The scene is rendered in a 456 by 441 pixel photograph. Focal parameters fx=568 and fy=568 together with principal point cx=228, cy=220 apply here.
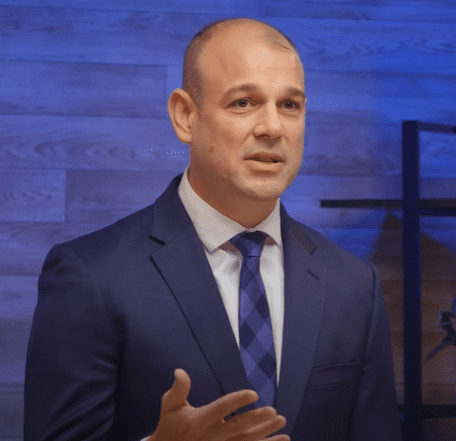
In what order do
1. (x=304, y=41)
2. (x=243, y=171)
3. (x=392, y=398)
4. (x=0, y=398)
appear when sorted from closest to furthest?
(x=243, y=171)
(x=392, y=398)
(x=0, y=398)
(x=304, y=41)

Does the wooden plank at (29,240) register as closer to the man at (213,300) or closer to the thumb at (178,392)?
the man at (213,300)

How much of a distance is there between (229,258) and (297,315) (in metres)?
0.15

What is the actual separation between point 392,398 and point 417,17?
1423 mm

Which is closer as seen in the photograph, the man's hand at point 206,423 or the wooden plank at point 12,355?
the man's hand at point 206,423

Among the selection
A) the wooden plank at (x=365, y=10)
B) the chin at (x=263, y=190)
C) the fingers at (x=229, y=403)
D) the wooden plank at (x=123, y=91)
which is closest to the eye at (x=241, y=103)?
the chin at (x=263, y=190)

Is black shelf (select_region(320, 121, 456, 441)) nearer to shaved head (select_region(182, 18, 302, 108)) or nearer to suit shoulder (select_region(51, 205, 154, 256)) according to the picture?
shaved head (select_region(182, 18, 302, 108))

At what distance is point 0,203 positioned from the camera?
1822 mm

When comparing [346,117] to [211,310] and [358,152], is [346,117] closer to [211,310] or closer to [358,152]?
[358,152]

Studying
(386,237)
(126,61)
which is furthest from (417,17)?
(126,61)

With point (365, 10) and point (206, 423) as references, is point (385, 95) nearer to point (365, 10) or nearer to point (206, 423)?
point (365, 10)

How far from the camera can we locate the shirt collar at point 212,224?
0.97 m

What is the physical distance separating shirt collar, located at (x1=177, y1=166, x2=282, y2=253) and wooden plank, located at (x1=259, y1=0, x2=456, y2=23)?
114 centimetres

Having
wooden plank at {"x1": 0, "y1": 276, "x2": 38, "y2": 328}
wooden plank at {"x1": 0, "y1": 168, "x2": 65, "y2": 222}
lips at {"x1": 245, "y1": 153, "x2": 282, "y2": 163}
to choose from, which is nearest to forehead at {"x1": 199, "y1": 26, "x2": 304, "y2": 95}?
lips at {"x1": 245, "y1": 153, "x2": 282, "y2": 163}

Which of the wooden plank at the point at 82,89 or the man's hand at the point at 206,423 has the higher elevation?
the wooden plank at the point at 82,89
